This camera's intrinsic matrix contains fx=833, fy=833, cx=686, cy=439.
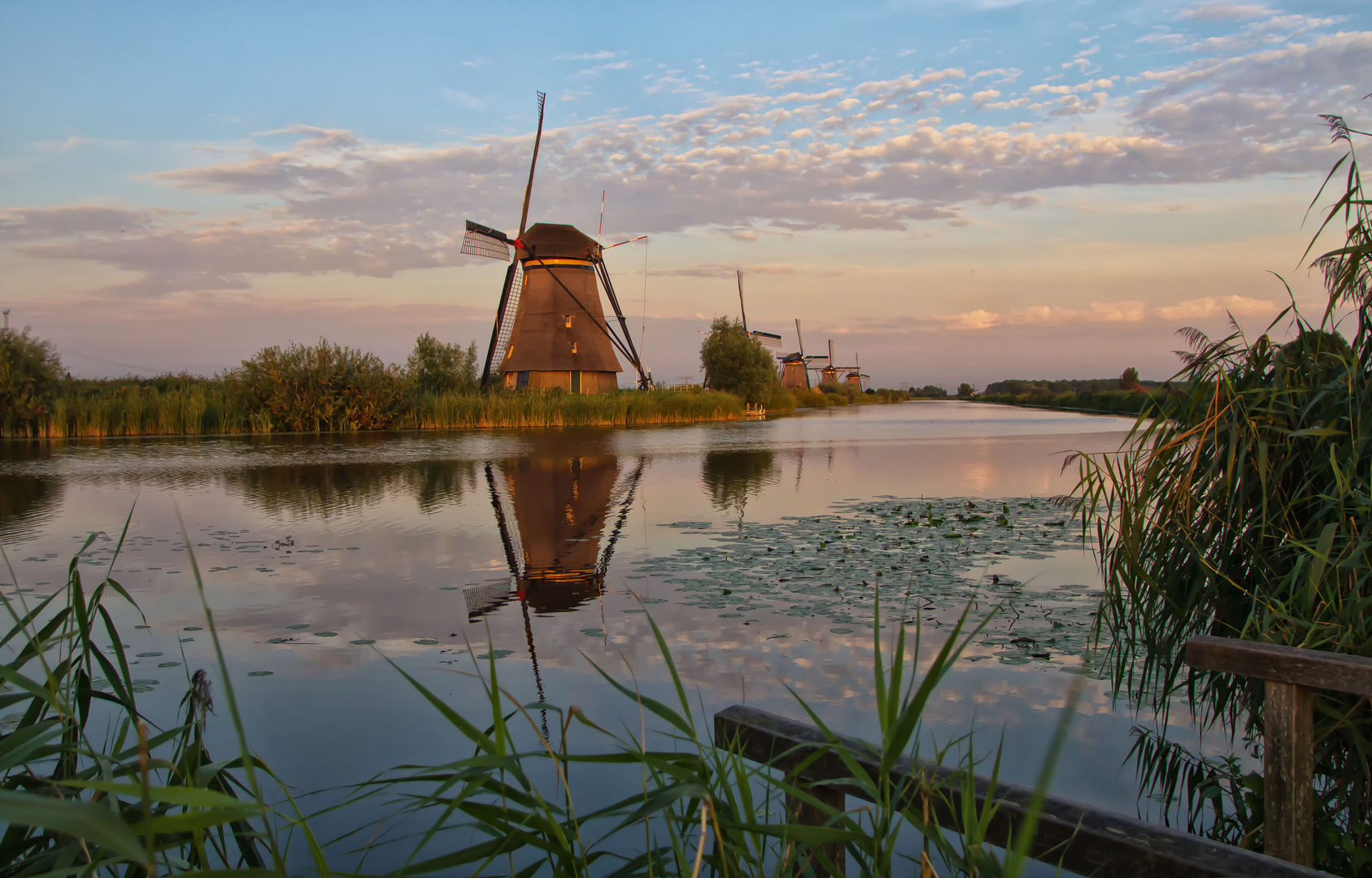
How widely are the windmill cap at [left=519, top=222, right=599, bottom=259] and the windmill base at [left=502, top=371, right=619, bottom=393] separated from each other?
4289mm

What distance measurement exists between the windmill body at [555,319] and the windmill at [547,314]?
3 cm

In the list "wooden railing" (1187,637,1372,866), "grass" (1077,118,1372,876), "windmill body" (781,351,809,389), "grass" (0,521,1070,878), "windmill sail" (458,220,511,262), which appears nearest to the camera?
"grass" (0,521,1070,878)

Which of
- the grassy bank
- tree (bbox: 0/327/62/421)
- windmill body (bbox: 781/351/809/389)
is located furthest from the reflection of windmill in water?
windmill body (bbox: 781/351/809/389)

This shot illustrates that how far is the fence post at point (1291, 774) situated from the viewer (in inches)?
74.5

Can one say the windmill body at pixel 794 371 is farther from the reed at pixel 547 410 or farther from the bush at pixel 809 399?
the reed at pixel 547 410

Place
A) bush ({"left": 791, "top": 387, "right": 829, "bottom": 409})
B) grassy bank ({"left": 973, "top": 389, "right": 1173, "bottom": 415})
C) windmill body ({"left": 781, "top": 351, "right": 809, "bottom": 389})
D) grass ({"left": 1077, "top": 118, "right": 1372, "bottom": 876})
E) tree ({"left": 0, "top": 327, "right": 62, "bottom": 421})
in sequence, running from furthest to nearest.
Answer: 1. windmill body ({"left": 781, "top": 351, "right": 809, "bottom": 389})
2. bush ({"left": 791, "top": 387, "right": 829, "bottom": 409})
3. grassy bank ({"left": 973, "top": 389, "right": 1173, "bottom": 415})
4. tree ({"left": 0, "top": 327, "right": 62, "bottom": 421})
5. grass ({"left": 1077, "top": 118, "right": 1372, "bottom": 876})

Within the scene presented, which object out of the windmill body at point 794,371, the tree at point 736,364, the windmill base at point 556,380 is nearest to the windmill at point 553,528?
the windmill base at point 556,380


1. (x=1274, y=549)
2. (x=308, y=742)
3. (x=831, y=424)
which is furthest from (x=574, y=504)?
(x=831, y=424)

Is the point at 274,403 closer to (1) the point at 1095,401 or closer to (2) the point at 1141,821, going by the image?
(2) the point at 1141,821

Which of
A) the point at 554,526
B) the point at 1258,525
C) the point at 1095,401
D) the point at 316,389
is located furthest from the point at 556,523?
the point at 1095,401

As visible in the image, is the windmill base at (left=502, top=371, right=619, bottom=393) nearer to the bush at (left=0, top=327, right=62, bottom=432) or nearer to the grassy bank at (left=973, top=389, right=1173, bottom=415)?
the bush at (left=0, top=327, right=62, bottom=432)

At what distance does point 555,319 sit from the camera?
30.5m

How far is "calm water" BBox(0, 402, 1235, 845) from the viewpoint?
3217 mm

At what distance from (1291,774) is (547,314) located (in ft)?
97.8
